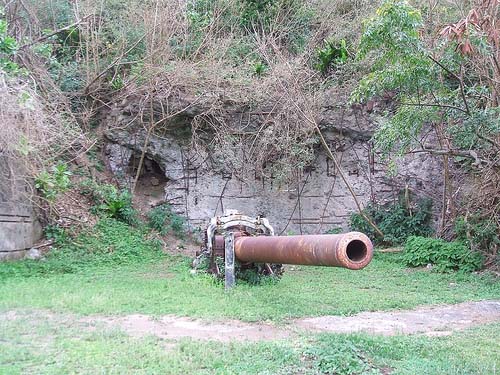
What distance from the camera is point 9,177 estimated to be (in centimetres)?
916

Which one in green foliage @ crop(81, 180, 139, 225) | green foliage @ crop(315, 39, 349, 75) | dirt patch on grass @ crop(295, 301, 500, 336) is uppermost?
green foliage @ crop(315, 39, 349, 75)

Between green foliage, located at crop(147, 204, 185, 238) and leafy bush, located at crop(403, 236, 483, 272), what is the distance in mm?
5309

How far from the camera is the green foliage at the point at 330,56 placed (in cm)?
1356

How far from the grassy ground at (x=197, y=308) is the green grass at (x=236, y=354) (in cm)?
1

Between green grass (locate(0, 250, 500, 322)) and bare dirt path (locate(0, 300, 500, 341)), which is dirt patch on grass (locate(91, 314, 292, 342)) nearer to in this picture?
Result: bare dirt path (locate(0, 300, 500, 341))

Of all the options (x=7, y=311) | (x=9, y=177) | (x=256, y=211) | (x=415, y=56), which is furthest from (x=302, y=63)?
(x=7, y=311)

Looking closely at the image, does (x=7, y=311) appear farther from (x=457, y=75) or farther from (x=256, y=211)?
(x=256, y=211)

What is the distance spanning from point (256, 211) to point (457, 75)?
21.5 ft

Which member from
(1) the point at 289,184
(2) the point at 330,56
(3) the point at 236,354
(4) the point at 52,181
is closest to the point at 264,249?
(3) the point at 236,354

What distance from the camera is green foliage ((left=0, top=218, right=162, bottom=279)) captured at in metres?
9.30

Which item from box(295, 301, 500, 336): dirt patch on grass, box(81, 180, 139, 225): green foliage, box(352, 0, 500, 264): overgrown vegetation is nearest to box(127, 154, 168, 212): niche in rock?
box(81, 180, 139, 225): green foliage

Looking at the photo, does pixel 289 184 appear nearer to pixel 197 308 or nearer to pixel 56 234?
pixel 56 234

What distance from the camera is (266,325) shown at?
5.79 m

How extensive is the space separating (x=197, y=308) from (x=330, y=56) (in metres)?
8.96
